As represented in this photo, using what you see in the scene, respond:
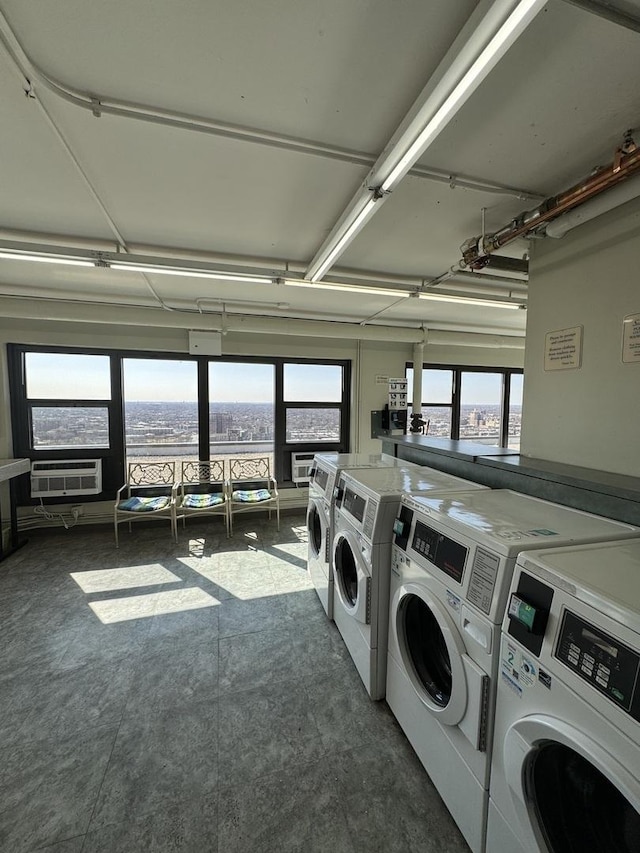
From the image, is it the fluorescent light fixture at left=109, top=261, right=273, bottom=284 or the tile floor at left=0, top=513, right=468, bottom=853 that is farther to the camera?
the fluorescent light fixture at left=109, top=261, right=273, bottom=284

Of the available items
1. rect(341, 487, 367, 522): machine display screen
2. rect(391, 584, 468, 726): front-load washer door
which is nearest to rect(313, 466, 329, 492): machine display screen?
rect(341, 487, 367, 522): machine display screen

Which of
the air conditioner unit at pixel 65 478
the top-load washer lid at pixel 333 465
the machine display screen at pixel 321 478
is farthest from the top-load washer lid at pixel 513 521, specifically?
the air conditioner unit at pixel 65 478

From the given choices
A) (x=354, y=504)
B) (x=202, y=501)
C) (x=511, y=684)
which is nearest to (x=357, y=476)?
(x=354, y=504)

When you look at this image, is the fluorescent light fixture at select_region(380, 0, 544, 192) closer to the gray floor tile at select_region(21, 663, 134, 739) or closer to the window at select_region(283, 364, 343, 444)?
the gray floor tile at select_region(21, 663, 134, 739)

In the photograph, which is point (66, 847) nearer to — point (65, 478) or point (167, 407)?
point (65, 478)

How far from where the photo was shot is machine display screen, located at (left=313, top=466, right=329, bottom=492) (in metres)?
2.40

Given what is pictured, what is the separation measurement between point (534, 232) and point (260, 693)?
2760mm

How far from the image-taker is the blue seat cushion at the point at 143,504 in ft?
11.7

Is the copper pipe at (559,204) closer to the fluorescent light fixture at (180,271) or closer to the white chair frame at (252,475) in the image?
the fluorescent light fixture at (180,271)

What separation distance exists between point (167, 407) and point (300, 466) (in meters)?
1.81

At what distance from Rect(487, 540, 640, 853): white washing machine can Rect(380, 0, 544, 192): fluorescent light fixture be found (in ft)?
4.21

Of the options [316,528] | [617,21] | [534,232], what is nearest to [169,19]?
[617,21]

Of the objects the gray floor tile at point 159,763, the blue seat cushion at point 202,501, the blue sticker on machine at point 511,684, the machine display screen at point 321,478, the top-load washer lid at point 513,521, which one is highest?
the top-load washer lid at point 513,521

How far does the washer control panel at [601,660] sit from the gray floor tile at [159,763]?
146 centimetres
